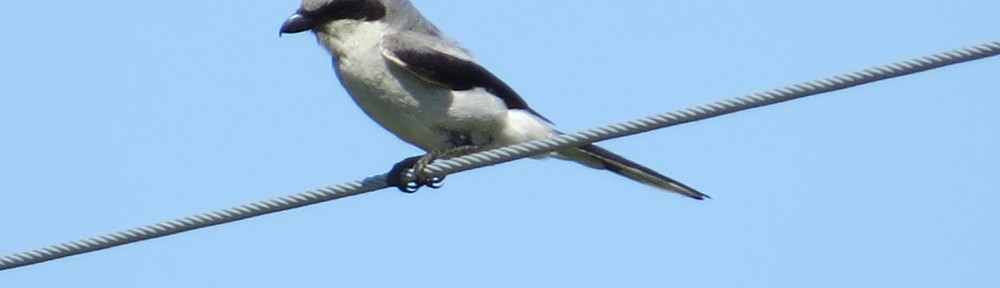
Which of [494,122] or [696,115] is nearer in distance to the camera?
[696,115]

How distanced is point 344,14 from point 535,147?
8.02 feet

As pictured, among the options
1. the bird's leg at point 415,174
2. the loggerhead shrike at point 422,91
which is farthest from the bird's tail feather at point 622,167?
the bird's leg at point 415,174

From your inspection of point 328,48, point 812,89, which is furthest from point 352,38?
point 812,89

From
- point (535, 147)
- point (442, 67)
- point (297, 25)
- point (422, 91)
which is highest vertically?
point (297, 25)

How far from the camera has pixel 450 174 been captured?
8469 millimetres

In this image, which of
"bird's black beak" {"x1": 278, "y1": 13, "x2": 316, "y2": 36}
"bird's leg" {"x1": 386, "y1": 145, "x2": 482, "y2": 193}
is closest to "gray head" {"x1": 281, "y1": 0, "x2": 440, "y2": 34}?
"bird's black beak" {"x1": 278, "y1": 13, "x2": 316, "y2": 36}

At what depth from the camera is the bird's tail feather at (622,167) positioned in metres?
9.35

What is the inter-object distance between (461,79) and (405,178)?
0.64 m

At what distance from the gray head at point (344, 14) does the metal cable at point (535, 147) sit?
163cm

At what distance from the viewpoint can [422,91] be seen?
30.5ft

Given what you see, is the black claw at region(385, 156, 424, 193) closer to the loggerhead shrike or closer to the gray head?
the loggerhead shrike

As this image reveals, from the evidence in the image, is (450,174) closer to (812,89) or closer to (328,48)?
(328,48)

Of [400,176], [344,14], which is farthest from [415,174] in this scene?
[344,14]

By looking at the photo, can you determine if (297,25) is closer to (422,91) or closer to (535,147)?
(422,91)
